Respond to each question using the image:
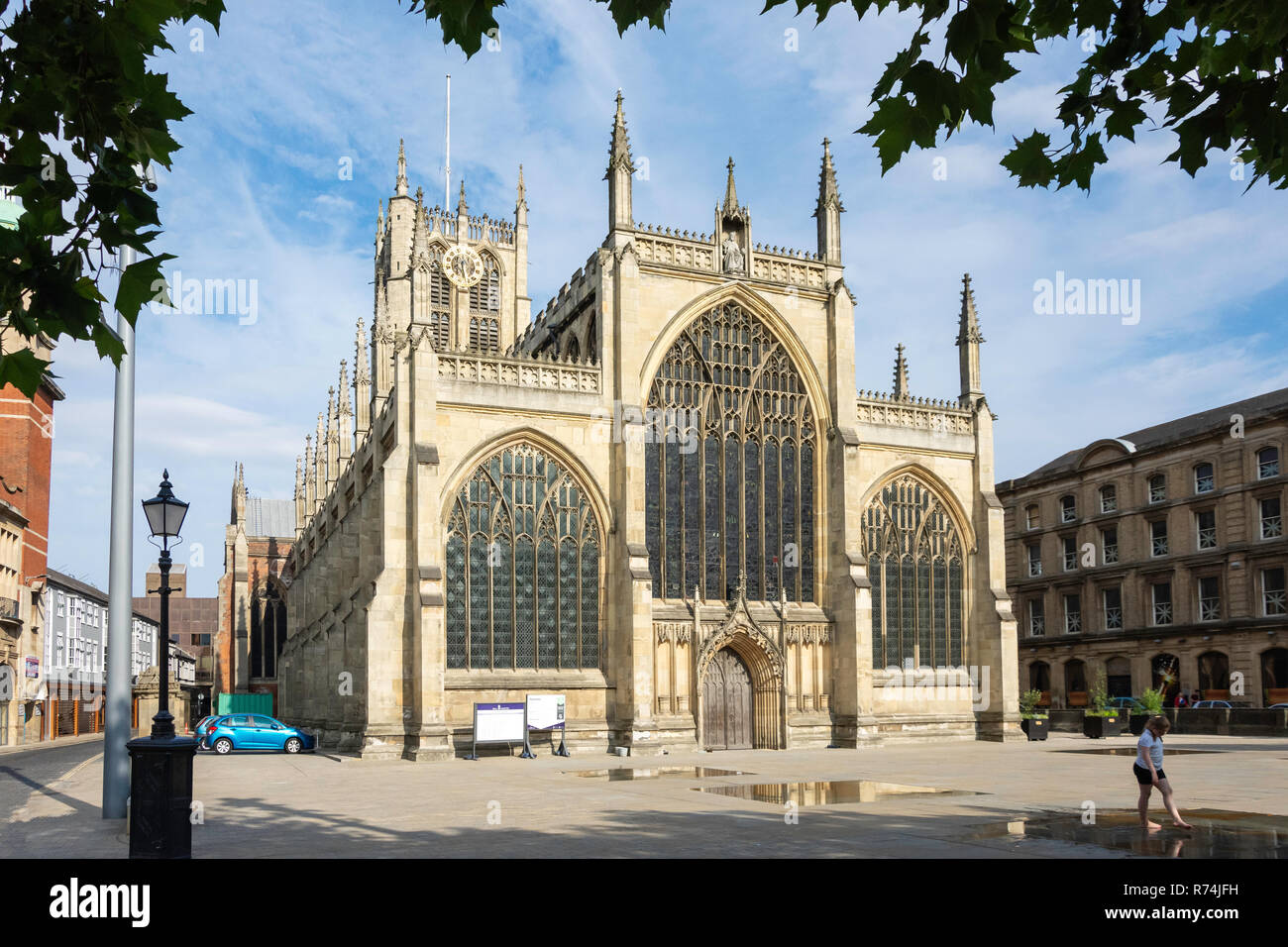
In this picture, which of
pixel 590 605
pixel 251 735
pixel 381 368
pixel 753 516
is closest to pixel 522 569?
pixel 590 605

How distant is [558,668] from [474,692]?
2532mm

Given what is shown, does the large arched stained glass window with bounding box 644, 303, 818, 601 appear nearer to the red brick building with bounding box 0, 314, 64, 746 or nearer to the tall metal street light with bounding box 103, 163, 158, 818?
the tall metal street light with bounding box 103, 163, 158, 818

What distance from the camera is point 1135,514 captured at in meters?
54.0

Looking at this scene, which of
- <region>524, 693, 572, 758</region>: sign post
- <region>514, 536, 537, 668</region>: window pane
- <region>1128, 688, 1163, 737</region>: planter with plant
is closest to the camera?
<region>524, 693, 572, 758</region>: sign post

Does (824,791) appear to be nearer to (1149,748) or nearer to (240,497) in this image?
(1149,748)

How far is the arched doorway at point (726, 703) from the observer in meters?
33.8

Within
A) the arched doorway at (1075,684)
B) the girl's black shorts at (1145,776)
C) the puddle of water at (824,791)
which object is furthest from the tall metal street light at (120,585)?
the arched doorway at (1075,684)

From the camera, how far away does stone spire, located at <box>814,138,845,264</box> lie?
122ft

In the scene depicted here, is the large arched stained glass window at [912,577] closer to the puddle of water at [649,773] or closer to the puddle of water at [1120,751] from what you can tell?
the puddle of water at [1120,751]

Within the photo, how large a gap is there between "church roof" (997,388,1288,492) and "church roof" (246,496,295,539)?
56612 millimetres

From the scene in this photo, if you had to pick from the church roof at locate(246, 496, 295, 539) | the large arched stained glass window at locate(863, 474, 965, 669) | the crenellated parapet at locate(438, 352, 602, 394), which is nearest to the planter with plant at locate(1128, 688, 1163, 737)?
the large arched stained glass window at locate(863, 474, 965, 669)

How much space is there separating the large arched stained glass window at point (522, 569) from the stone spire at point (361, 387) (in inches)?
510
